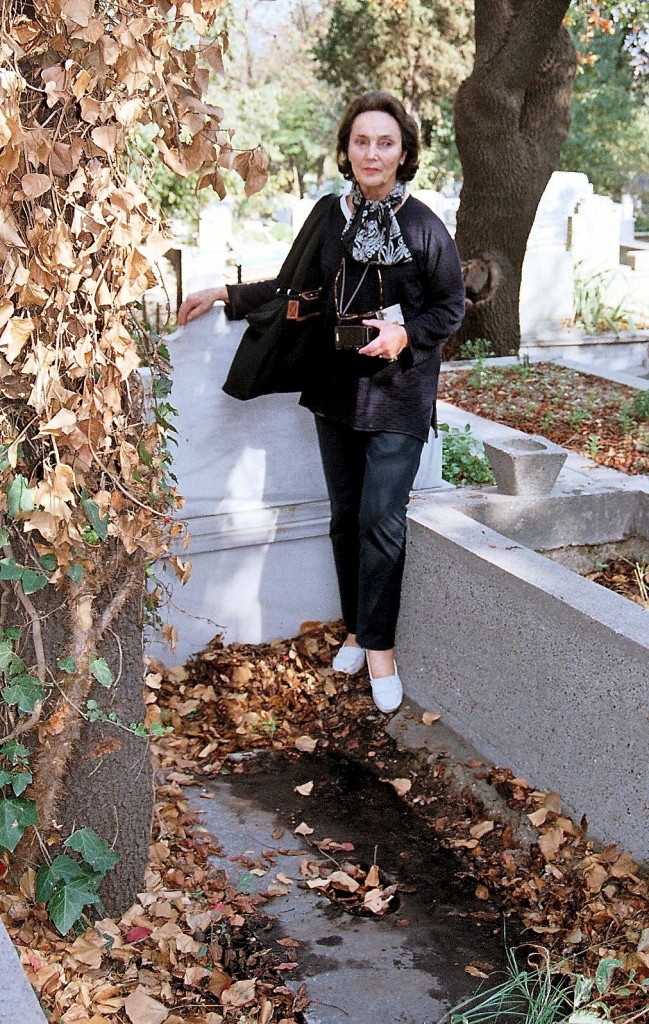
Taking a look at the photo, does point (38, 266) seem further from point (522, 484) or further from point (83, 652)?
point (522, 484)

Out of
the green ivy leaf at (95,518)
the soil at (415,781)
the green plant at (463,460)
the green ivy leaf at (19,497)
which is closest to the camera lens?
the green ivy leaf at (19,497)

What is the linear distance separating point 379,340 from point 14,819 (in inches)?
69.1

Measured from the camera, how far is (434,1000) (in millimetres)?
2707

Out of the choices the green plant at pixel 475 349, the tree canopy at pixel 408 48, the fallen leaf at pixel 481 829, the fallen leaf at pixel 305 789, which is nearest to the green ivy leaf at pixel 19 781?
the fallen leaf at pixel 305 789

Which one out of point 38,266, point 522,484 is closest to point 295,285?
point 522,484

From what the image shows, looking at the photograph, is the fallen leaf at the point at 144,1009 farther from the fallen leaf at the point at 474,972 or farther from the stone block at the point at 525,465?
Result: the stone block at the point at 525,465

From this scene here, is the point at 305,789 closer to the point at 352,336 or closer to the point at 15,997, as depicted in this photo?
the point at 352,336

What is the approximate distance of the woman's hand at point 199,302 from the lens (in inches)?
160

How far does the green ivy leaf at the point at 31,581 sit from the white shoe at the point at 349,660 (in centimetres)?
185

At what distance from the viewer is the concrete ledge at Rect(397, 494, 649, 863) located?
3072 millimetres

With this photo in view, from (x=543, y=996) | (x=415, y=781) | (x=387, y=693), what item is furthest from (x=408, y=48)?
(x=543, y=996)

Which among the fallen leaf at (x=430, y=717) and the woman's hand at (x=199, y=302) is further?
the woman's hand at (x=199, y=302)

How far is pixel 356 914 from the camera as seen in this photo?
3.06 metres

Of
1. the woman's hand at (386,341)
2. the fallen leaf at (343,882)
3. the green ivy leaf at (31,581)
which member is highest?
the woman's hand at (386,341)
